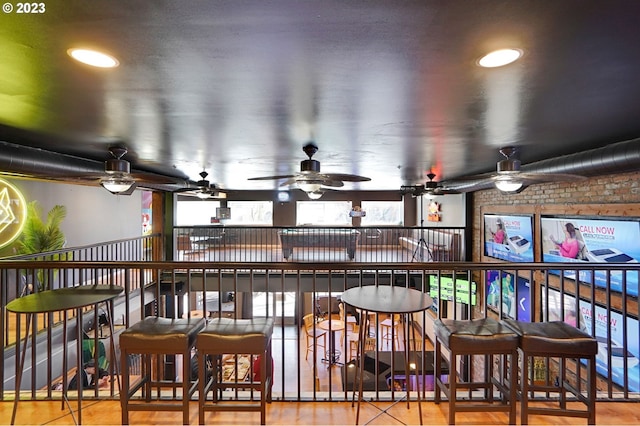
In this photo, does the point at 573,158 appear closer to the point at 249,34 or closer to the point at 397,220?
the point at 249,34

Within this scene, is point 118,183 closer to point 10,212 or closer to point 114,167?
point 114,167

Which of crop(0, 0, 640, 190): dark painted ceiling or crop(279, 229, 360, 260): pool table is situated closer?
crop(0, 0, 640, 190): dark painted ceiling

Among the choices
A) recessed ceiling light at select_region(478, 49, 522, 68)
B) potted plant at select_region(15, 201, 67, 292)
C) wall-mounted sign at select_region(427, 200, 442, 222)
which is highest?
recessed ceiling light at select_region(478, 49, 522, 68)

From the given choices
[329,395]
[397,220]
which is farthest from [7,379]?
[397,220]

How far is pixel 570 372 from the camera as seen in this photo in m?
5.02

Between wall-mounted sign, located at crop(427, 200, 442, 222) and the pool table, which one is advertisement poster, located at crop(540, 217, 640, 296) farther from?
wall-mounted sign, located at crop(427, 200, 442, 222)

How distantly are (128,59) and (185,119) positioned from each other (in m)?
1.10

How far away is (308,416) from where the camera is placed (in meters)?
2.26

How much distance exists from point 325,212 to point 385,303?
37.3 feet

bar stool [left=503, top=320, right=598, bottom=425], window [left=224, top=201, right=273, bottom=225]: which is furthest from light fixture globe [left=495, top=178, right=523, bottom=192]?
window [left=224, top=201, right=273, bottom=225]

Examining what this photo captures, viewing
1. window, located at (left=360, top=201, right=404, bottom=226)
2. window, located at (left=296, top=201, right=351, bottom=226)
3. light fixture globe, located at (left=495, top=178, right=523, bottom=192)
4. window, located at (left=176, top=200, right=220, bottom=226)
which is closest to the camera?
light fixture globe, located at (left=495, top=178, right=523, bottom=192)

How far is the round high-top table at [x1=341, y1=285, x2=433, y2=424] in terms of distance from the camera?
2045 mm

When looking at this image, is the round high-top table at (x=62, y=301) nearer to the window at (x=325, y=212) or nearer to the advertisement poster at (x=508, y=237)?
the advertisement poster at (x=508, y=237)

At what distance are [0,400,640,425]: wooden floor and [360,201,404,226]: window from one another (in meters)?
11.3
